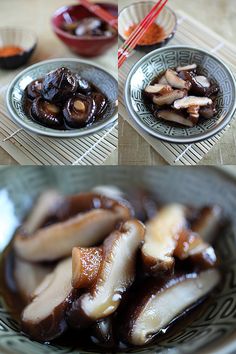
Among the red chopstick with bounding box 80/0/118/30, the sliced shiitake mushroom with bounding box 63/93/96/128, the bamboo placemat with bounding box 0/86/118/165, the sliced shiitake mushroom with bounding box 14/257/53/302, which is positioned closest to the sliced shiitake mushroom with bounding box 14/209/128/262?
the sliced shiitake mushroom with bounding box 14/257/53/302

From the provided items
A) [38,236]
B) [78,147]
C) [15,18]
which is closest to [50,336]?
[38,236]

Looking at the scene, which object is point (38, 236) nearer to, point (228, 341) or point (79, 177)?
point (79, 177)

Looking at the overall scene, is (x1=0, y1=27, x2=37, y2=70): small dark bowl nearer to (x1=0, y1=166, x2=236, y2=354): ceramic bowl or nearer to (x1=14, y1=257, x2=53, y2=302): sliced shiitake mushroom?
(x1=0, y1=166, x2=236, y2=354): ceramic bowl

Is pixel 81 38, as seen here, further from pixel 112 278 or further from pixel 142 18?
pixel 112 278

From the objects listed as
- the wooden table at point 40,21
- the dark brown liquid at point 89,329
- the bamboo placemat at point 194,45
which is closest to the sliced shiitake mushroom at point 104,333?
the dark brown liquid at point 89,329

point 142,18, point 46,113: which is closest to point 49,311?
point 46,113
